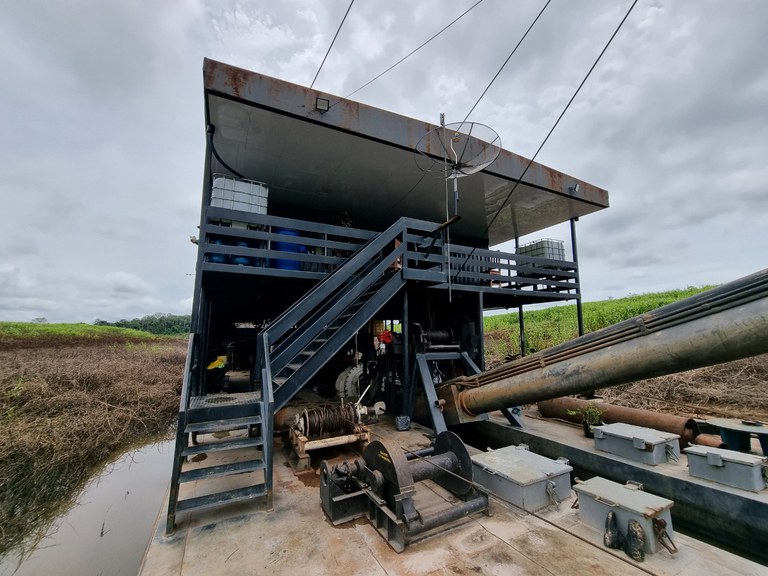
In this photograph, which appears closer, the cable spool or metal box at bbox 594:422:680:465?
metal box at bbox 594:422:680:465

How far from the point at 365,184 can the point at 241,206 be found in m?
3.06

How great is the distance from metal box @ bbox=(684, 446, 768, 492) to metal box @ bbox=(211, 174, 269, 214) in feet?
22.3

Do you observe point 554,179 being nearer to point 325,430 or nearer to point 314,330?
point 314,330

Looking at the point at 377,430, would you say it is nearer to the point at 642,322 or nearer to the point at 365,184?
the point at 642,322

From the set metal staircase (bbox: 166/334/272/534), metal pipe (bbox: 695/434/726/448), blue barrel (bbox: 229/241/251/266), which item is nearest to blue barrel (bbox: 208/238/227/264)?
blue barrel (bbox: 229/241/251/266)

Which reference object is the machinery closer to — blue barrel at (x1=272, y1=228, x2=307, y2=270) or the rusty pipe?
blue barrel at (x1=272, y1=228, x2=307, y2=270)

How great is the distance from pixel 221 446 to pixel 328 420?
1.58m

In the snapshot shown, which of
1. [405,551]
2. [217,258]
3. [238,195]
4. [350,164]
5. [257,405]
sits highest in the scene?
[350,164]

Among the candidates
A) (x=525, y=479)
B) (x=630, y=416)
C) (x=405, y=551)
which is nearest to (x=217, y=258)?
(x=405, y=551)

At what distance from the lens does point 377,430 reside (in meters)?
5.66

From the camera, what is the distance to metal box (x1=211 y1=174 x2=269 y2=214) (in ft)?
18.1

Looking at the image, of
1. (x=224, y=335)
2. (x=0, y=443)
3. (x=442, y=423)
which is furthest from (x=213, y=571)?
(x=224, y=335)

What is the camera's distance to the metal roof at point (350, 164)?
5.08m

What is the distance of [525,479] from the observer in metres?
3.09
